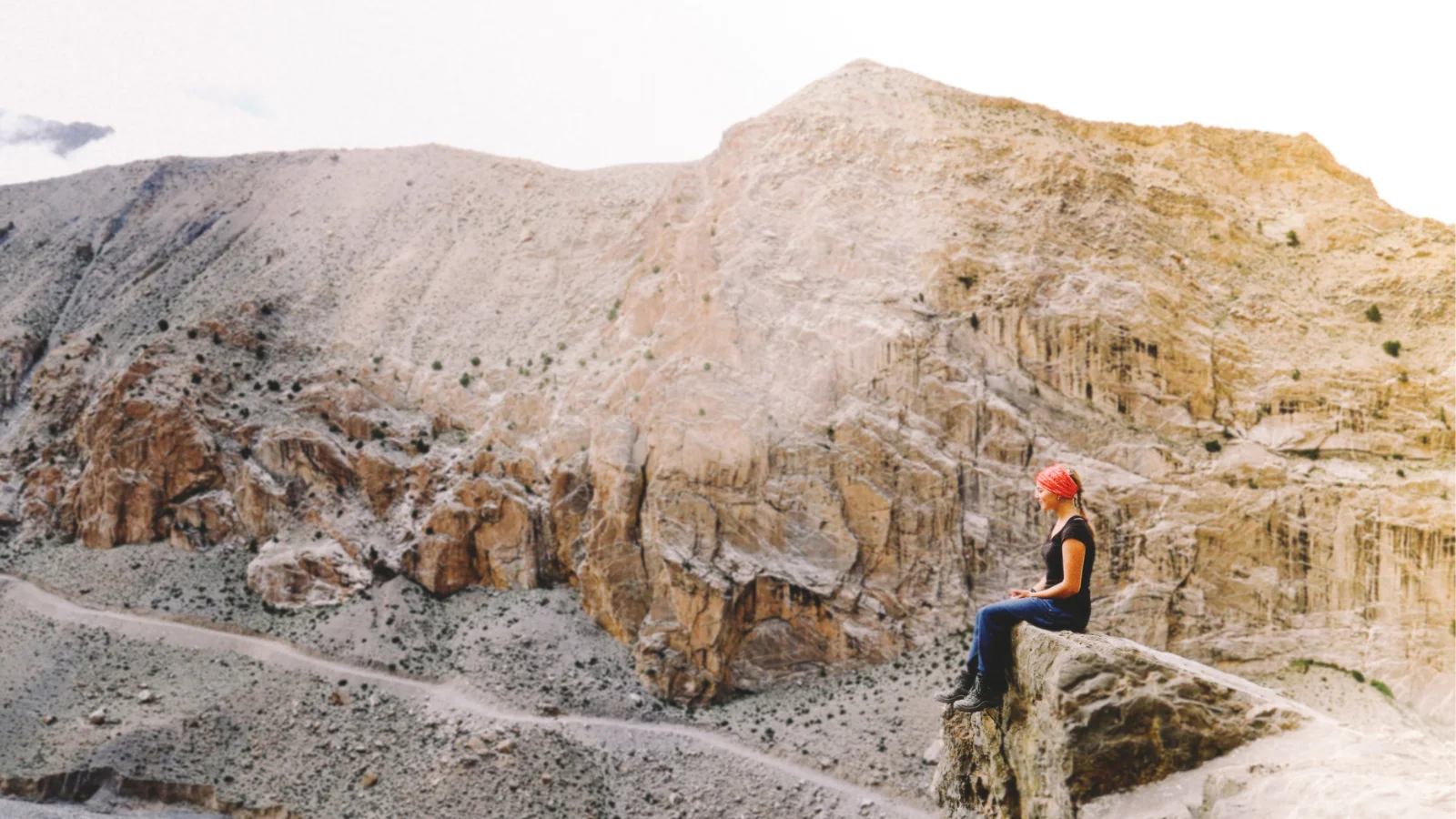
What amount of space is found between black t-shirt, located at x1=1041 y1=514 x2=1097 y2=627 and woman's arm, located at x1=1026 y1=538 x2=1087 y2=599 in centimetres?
3

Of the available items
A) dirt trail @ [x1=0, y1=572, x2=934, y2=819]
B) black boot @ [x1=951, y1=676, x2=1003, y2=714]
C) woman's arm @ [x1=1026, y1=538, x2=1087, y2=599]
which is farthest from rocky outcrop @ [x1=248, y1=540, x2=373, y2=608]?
woman's arm @ [x1=1026, y1=538, x2=1087, y2=599]

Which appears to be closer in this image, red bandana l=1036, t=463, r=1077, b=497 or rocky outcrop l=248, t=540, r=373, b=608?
red bandana l=1036, t=463, r=1077, b=497

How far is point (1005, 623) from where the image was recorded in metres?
7.14

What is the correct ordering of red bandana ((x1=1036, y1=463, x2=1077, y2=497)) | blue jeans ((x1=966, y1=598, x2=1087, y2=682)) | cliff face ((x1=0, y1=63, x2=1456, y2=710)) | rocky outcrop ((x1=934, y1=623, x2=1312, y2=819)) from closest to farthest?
rocky outcrop ((x1=934, y1=623, x2=1312, y2=819)) → blue jeans ((x1=966, y1=598, x2=1087, y2=682)) → red bandana ((x1=1036, y1=463, x2=1077, y2=497)) → cliff face ((x1=0, y1=63, x2=1456, y2=710))

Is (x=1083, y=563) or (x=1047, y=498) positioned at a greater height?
(x=1047, y=498)

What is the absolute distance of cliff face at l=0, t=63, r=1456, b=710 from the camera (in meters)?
31.7

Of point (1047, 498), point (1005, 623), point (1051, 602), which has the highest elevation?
point (1047, 498)

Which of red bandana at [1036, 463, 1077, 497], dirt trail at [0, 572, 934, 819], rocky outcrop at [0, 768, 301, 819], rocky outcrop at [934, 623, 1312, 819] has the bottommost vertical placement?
rocky outcrop at [0, 768, 301, 819]

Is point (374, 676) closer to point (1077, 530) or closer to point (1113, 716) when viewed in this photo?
point (1077, 530)

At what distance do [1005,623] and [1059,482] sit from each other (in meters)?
1.24

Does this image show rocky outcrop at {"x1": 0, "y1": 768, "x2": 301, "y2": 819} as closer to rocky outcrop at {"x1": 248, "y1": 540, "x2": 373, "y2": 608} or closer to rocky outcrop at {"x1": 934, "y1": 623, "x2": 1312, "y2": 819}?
rocky outcrop at {"x1": 248, "y1": 540, "x2": 373, "y2": 608}

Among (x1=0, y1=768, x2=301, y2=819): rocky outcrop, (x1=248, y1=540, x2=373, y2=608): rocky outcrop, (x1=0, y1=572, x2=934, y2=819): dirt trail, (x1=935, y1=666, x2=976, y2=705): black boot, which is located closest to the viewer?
(x1=935, y1=666, x2=976, y2=705): black boot

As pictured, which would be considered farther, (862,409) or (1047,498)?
(862,409)

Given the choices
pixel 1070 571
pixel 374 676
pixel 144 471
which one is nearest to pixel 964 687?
pixel 1070 571
